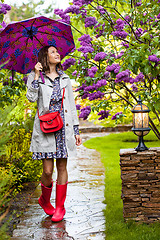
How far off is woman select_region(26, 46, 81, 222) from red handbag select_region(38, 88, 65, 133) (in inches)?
2.6

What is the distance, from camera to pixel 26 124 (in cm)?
547

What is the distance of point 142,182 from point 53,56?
1530mm

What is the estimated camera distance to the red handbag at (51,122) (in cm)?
310

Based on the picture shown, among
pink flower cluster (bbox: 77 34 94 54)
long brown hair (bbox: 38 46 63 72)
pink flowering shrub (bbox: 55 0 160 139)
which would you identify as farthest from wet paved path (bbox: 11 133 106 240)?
pink flower cluster (bbox: 77 34 94 54)

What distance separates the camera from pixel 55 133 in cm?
321

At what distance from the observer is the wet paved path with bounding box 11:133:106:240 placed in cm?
280

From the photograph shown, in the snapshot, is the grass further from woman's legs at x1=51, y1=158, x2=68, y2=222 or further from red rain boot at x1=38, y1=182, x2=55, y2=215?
red rain boot at x1=38, y1=182, x2=55, y2=215

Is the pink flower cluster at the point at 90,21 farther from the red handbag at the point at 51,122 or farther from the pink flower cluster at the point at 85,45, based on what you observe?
the red handbag at the point at 51,122

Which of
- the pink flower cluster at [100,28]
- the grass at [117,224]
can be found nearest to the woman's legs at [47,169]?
the grass at [117,224]

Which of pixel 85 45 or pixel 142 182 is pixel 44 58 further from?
pixel 142 182

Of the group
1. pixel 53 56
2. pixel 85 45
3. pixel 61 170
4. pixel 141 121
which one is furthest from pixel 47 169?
pixel 85 45

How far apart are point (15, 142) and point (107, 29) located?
6.84ft

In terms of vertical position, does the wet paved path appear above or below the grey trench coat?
below

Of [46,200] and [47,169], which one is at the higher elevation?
[47,169]
